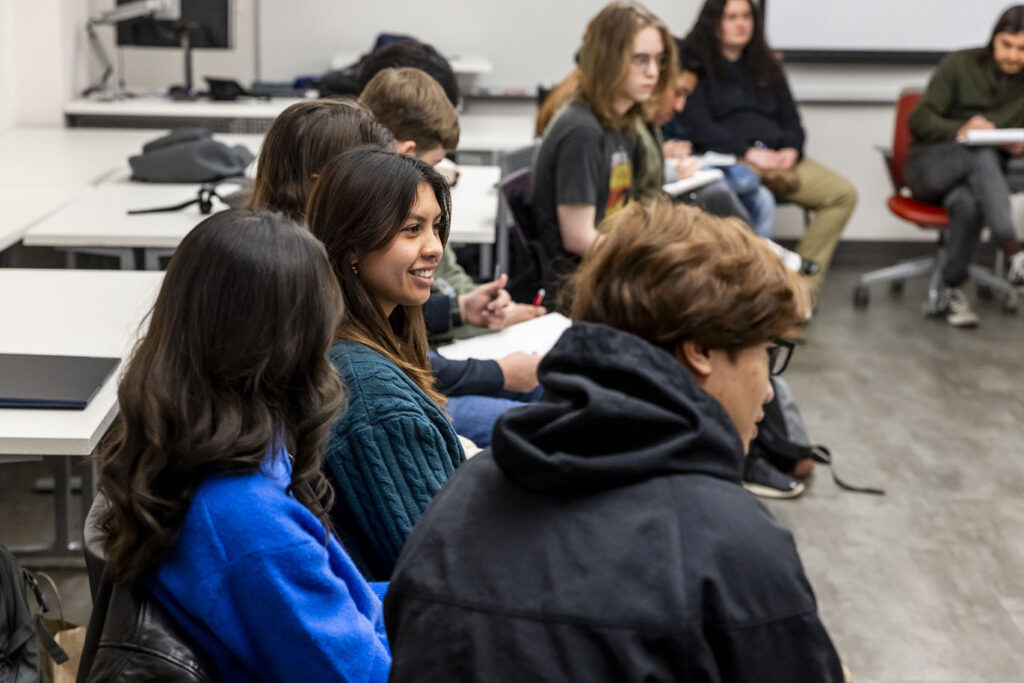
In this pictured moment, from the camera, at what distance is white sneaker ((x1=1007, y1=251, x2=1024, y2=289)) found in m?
5.27

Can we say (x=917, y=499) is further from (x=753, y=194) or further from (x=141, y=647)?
(x=141, y=647)

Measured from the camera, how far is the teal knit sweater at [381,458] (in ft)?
4.90

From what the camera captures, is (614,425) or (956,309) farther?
(956,309)

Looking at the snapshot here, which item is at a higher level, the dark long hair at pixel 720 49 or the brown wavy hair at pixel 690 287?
the brown wavy hair at pixel 690 287

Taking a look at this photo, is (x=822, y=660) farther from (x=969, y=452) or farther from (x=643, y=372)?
(x=969, y=452)

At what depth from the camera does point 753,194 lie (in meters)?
5.15

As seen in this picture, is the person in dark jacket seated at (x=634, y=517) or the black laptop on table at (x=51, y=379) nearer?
the person in dark jacket seated at (x=634, y=517)

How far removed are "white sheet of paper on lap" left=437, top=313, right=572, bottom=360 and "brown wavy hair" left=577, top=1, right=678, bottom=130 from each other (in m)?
0.81

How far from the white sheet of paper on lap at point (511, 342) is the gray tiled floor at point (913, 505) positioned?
2.83ft

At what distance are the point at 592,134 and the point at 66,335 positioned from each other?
1.46m

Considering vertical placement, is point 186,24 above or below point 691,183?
above

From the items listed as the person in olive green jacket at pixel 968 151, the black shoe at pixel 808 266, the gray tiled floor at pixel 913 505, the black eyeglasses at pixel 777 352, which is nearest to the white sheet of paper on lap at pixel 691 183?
the black shoe at pixel 808 266

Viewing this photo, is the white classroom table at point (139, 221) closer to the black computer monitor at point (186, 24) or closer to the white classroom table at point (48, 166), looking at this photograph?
the white classroom table at point (48, 166)

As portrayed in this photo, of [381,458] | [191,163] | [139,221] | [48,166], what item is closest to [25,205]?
[139,221]
